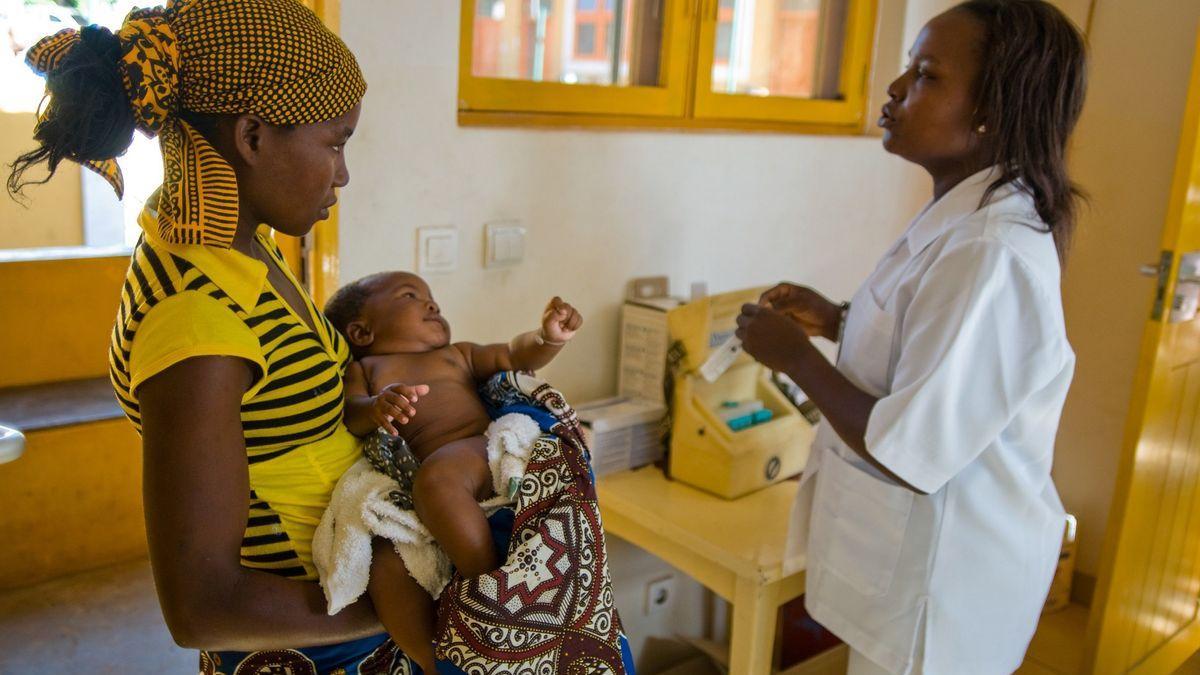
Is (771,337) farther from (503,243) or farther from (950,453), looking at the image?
(503,243)

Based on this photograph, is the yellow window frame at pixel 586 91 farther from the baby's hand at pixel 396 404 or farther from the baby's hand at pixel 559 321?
the baby's hand at pixel 396 404

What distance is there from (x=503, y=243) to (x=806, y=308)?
653 mm

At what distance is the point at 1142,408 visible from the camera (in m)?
2.30

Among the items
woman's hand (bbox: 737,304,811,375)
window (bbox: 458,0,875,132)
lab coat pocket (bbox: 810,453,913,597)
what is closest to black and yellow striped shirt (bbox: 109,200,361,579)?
woman's hand (bbox: 737,304,811,375)

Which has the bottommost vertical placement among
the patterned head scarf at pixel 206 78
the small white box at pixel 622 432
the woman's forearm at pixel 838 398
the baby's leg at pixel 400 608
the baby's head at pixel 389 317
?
the small white box at pixel 622 432

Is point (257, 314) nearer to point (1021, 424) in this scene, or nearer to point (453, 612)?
point (453, 612)

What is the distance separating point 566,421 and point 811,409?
1198 mm

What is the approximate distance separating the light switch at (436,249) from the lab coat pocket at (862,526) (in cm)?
85

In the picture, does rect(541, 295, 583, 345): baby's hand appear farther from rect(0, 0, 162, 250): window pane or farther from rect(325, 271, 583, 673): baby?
rect(0, 0, 162, 250): window pane

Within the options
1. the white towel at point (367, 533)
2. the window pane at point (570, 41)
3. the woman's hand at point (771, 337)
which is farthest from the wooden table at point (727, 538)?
the window pane at point (570, 41)

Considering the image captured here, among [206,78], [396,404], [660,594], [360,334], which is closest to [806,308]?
[360,334]

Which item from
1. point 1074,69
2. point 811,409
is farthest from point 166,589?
point 811,409

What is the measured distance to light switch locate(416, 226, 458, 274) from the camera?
198 cm

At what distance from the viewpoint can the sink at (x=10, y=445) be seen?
1232 mm
